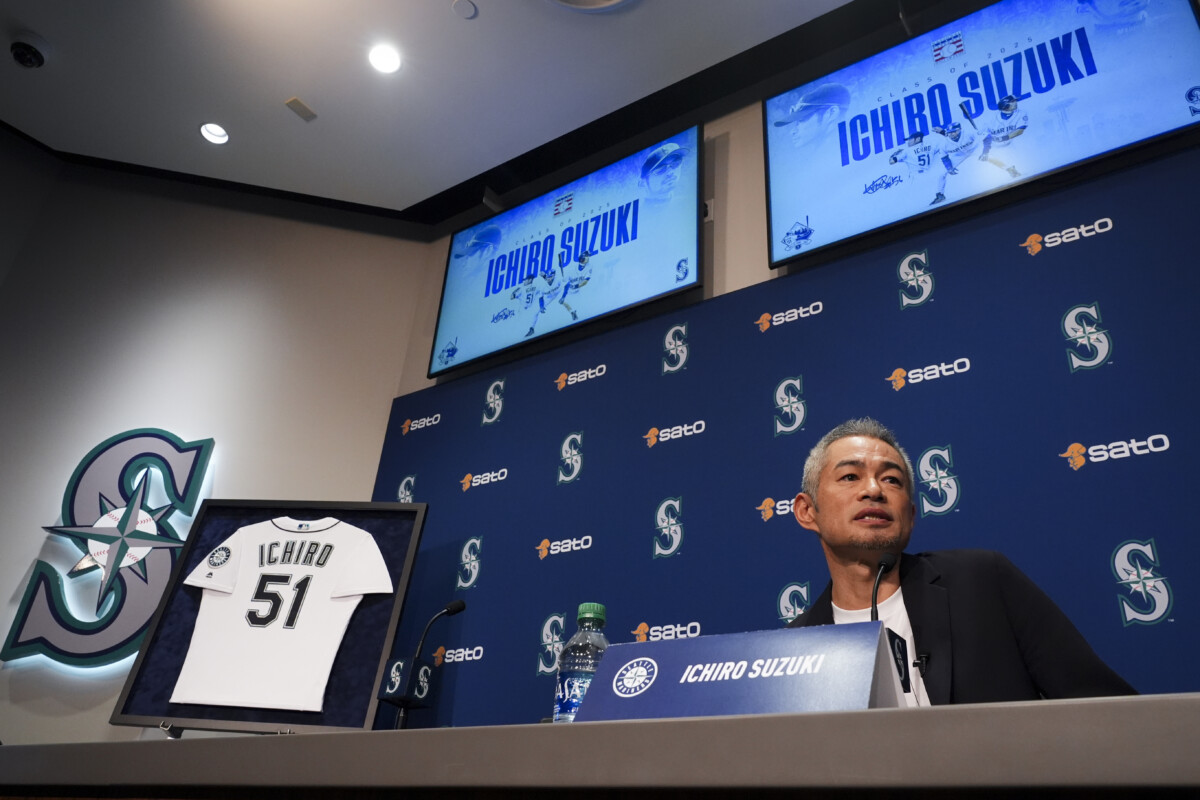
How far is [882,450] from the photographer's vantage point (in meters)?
2.00

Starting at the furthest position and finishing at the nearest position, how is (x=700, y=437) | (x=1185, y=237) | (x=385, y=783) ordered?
1. (x=700, y=437)
2. (x=1185, y=237)
3. (x=385, y=783)

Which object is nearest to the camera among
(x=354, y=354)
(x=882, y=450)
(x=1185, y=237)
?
(x=882, y=450)

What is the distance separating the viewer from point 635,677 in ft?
2.99

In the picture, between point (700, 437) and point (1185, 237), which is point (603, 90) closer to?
point (700, 437)

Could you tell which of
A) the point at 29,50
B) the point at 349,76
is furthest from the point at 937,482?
the point at 29,50

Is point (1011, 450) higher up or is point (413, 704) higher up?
point (1011, 450)

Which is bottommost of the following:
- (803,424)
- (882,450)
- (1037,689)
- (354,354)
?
(1037,689)

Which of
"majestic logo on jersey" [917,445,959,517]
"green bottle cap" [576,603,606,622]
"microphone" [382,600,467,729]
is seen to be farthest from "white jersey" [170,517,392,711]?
"majestic logo on jersey" [917,445,959,517]

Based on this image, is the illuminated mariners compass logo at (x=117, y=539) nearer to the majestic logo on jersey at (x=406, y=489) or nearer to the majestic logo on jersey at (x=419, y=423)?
the majestic logo on jersey at (x=406, y=489)

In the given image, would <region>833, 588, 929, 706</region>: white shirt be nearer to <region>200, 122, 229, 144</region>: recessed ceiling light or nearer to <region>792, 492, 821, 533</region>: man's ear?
<region>792, 492, 821, 533</region>: man's ear

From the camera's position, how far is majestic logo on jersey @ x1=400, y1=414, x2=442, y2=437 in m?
3.59

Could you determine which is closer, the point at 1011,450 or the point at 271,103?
the point at 1011,450

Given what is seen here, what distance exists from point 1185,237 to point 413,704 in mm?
2475

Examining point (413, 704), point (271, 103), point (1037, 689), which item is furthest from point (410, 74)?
point (1037, 689)
